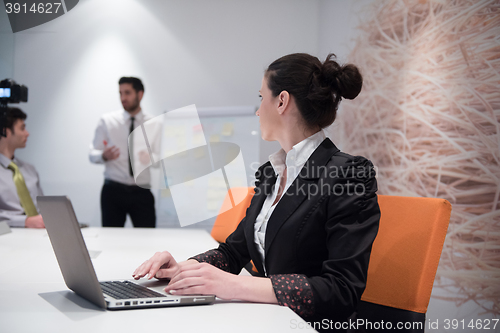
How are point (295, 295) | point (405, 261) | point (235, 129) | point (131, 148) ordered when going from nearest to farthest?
point (295, 295) → point (405, 261) → point (131, 148) → point (235, 129)

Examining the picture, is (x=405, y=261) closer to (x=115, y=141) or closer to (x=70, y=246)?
(x=70, y=246)

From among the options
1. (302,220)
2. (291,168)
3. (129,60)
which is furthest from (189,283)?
(129,60)

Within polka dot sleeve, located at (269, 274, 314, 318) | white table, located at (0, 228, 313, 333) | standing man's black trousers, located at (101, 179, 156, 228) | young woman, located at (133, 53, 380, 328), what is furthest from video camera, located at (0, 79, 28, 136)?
polka dot sleeve, located at (269, 274, 314, 318)

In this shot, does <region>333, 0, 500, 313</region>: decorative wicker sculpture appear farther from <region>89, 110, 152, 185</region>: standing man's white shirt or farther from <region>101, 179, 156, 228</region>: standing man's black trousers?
<region>89, 110, 152, 185</region>: standing man's white shirt

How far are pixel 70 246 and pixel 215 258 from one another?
489mm

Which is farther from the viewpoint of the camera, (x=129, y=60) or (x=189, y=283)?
(x=129, y=60)

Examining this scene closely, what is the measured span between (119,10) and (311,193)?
3.82 m

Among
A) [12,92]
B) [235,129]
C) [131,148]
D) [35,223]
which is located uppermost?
[12,92]

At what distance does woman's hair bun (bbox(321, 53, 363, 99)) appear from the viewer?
1088 mm

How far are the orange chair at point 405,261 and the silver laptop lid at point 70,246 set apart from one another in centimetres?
67

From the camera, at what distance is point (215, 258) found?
3.78 ft

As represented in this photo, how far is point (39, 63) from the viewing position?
13.0 feet

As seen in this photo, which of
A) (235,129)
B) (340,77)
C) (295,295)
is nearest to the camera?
(295,295)

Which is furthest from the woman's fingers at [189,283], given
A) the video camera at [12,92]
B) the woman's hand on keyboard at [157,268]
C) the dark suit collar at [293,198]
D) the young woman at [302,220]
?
the video camera at [12,92]
